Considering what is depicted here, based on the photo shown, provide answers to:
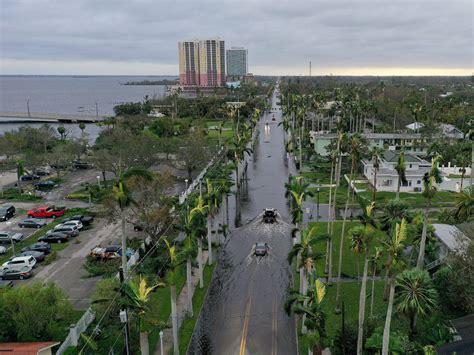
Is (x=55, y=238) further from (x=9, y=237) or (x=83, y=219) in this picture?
(x=83, y=219)

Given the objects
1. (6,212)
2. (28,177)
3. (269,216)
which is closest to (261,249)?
(269,216)

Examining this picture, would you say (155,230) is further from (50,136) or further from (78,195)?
(50,136)

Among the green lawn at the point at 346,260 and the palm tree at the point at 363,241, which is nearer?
the palm tree at the point at 363,241

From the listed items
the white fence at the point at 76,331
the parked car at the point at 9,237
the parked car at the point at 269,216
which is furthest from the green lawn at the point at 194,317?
the parked car at the point at 9,237

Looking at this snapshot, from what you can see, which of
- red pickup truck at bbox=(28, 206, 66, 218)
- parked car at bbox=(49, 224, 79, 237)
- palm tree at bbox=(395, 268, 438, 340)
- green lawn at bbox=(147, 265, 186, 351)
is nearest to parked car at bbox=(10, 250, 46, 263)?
parked car at bbox=(49, 224, 79, 237)

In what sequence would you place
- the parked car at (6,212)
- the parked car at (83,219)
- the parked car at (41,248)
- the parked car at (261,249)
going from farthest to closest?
the parked car at (6,212)
the parked car at (83,219)
the parked car at (41,248)
the parked car at (261,249)

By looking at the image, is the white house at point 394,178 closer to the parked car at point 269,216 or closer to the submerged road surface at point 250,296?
the submerged road surface at point 250,296

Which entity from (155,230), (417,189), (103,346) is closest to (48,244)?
(155,230)
